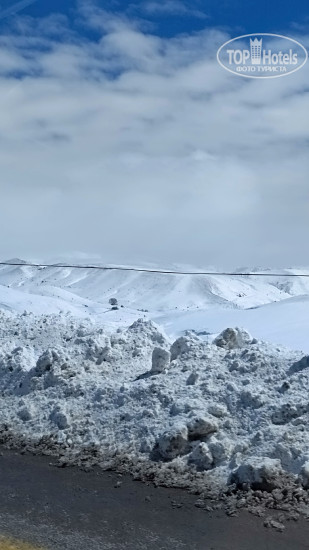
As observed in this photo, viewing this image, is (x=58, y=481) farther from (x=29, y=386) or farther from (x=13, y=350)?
(x=13, y=350)

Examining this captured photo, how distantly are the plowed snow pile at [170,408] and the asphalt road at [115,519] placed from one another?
30cm

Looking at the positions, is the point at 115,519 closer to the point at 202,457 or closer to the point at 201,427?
the point at 202,457

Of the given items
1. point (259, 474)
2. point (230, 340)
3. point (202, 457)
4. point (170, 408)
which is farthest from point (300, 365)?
point (259, 474)

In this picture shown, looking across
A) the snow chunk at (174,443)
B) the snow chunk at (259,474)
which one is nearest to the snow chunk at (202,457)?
the snow chunk at (174,443)

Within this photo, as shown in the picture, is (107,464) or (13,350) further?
(13,350)

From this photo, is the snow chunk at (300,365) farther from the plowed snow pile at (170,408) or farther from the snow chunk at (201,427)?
the snow chunk at (201,427)

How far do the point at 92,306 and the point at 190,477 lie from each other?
13.5 meters

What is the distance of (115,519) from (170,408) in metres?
1.80

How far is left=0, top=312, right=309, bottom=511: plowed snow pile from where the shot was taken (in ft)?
18.9

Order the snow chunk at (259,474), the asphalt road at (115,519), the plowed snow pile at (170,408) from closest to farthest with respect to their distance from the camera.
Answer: the asphalt road at (115,519)
the snow chunk at (259,474)
the plowed snow pile at (170,408)

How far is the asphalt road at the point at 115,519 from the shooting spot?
181 inches

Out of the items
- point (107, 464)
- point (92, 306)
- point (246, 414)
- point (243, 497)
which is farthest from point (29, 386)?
point (92, 306)

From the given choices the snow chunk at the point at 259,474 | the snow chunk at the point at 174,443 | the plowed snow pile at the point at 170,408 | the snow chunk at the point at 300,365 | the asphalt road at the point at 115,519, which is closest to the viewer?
the asphalt road at the point at 115,519

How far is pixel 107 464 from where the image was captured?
20.0 ft
